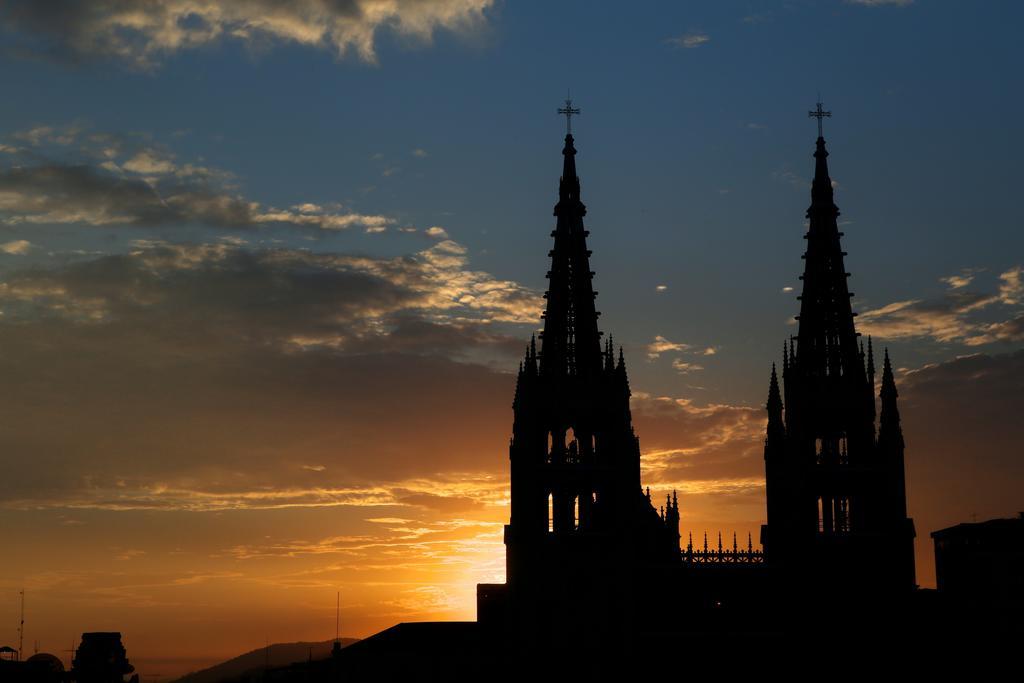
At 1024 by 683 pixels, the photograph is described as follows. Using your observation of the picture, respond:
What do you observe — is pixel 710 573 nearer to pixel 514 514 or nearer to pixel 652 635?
pixel 652 635

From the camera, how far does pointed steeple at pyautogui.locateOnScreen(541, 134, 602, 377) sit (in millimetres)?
104062

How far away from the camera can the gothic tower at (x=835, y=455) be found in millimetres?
101250

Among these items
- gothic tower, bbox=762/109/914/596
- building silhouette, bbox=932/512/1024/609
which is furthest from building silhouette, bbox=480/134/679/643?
building silhouette, bbox=932/512/1024/609

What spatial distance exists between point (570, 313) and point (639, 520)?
14821 mm

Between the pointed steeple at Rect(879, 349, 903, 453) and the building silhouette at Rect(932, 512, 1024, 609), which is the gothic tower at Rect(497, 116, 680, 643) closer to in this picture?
the pointed steeple at Rect(879, 349, 903, 453)

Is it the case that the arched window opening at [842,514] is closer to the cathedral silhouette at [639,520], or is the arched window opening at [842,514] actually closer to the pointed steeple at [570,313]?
the cathedral silhouette at [639,520]

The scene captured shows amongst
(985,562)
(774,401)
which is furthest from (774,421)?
(985,562)

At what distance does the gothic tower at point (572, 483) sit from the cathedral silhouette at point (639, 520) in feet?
0.31

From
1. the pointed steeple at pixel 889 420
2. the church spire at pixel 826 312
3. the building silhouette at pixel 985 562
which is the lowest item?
the building silhouette at pixel 985 562

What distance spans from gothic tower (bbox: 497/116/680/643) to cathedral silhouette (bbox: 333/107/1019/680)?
0.31ft

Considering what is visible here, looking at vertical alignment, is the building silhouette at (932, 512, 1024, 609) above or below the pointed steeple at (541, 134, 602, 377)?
below

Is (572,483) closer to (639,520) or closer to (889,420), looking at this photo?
(639,520)

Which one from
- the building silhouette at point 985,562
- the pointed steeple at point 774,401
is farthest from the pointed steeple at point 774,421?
the building silhouette at point 985,562

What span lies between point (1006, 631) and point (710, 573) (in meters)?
27.5
